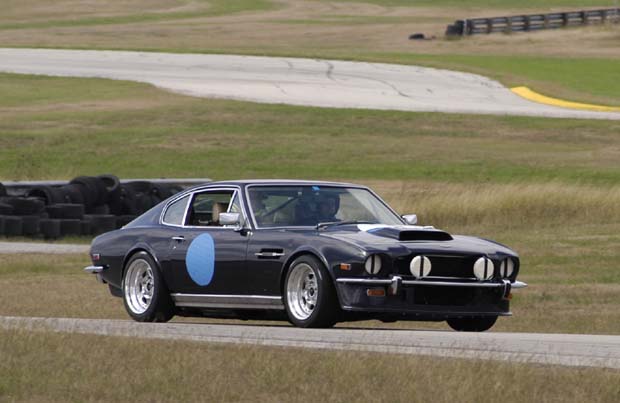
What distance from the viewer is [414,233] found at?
1139cm

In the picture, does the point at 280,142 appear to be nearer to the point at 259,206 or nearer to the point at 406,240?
the point at 259,206

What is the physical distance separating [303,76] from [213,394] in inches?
1770

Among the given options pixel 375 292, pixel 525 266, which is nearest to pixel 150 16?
pixel 525 266

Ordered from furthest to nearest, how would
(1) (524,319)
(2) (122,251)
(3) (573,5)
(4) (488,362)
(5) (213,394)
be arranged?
(3) (573,5)
(1) (524,319)
(2) (122,251)
(4) (488,362)
(5) (213,394)

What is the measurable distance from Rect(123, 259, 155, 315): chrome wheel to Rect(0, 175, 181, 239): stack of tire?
10.6 m

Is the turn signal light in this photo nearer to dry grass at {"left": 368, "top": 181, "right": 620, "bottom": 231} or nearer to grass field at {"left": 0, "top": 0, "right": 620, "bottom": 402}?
grass field at {"left": 0, "top": 0, "right": 620, "bottom": 402}

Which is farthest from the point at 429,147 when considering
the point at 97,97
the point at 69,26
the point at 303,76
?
the point at 69,26

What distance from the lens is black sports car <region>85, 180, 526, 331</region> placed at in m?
11.0

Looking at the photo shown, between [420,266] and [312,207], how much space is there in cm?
146

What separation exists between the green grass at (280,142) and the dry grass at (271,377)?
22.6 metres

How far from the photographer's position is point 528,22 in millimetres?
71812

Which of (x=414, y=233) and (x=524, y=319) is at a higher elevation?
(x=414, y=233)

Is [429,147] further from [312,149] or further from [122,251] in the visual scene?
[122,251]

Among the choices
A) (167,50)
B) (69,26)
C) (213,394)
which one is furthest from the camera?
(69,26)
